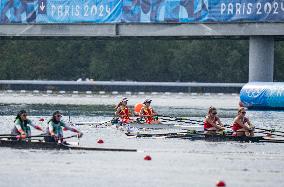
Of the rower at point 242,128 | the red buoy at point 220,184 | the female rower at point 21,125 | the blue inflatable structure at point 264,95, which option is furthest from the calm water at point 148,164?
the blue inflatable structure at point 264,95

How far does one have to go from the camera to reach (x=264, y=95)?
58656 mm

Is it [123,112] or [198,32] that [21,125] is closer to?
[123,112]

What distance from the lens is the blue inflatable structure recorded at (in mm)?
58312

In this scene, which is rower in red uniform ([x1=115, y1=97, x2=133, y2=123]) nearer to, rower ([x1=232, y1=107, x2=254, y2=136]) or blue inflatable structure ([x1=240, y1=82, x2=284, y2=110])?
rower ([x1=232, y1=107, x2=254, y2=136])

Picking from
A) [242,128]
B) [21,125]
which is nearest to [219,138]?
[242,128]

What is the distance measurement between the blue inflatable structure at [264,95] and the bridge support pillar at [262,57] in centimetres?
381

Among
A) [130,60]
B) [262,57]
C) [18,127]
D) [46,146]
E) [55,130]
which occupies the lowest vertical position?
[46,146]

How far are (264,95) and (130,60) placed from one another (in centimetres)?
4788

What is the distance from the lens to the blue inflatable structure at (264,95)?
58312 millimetres

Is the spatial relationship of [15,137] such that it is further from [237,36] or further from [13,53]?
[13,53]

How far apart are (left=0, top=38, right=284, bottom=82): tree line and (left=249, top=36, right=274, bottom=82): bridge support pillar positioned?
3730cm

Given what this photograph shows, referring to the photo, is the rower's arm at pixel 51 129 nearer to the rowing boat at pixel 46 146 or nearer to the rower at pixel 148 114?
the rowing boat at pixel 46 146

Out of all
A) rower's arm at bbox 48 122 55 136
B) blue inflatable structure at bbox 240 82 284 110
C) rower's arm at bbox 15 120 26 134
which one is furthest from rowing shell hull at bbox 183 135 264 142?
blue inflatable structure at bbox 240 82 284 110

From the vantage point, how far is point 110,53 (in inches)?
4126
